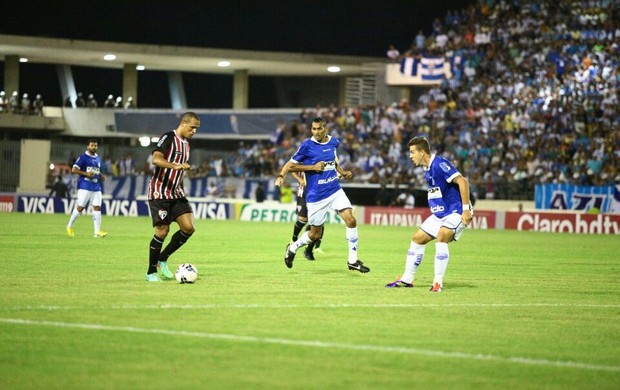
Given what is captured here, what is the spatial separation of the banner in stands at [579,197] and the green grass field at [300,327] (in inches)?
807

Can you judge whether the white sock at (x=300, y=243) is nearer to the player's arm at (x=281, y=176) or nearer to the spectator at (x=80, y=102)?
the player's arm at (x=281, y=176)

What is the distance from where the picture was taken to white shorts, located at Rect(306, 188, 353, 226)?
18344 millimetres

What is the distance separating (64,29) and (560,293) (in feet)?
175

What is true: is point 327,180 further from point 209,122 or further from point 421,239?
point 209,122

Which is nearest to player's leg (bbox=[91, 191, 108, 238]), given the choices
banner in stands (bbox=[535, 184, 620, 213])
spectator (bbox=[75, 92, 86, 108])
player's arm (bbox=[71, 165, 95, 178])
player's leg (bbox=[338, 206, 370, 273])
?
player's arm (bbox=[71, 165, 95, 178])

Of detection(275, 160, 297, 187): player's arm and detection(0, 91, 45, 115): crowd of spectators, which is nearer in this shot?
detection(275, 160, 297, 187): player's arm

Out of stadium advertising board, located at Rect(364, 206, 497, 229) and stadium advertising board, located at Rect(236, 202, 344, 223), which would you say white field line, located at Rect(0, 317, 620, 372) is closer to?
stadium advertising board, located at Rect(364, 206, 497, 229)

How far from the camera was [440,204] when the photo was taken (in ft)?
49.1

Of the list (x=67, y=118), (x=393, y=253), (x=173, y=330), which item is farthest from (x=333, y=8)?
(x=173, y=330)

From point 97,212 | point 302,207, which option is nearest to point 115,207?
point 97,212

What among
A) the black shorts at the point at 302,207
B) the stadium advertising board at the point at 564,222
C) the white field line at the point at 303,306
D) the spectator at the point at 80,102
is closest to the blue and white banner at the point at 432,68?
the stadium advertising board at the point at 564,222

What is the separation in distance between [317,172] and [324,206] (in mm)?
595

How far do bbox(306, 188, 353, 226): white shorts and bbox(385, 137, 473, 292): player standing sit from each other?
335 centimetres

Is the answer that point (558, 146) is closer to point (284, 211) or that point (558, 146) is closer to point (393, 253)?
point (284, 211)
